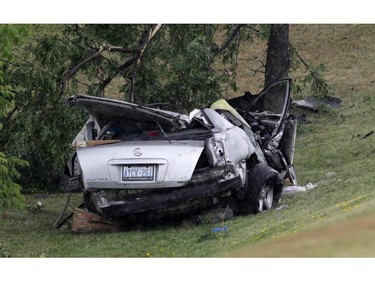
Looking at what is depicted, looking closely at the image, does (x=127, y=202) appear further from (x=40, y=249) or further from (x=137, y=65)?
(x=137, y=65)

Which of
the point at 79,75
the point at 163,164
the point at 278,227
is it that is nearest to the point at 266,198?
the point at 163,164

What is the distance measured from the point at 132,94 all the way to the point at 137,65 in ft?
3.22

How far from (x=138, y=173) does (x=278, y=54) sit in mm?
9066

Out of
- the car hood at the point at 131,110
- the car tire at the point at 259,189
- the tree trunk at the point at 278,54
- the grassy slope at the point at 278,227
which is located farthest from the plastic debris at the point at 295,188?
the tree trunk at the point at 278,54

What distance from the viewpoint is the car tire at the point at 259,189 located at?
1070 centimetres

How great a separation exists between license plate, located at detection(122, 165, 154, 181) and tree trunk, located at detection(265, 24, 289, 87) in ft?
28.5

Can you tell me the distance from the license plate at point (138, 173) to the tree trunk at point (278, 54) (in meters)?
8.70

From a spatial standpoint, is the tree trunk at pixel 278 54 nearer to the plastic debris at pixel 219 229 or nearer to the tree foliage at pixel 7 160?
the plastic debris at pixel 219 229

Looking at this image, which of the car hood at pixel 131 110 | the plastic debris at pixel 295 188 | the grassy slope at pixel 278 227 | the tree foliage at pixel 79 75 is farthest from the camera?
the tree foliage at pixel 79 75

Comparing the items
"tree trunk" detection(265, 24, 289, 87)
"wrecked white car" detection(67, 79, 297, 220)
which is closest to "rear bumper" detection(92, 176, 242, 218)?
"wrecked white car" detection(67, 79, 297, 220)

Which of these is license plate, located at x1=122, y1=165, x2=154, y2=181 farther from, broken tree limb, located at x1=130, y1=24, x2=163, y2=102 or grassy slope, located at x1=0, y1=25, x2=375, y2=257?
broken tree limb, located at x1=130, y1=24, x2=163, y2=102

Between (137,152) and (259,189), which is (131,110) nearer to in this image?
(137,152)

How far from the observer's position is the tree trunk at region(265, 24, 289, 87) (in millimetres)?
18312

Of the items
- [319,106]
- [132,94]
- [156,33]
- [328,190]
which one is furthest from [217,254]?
[319,106]
